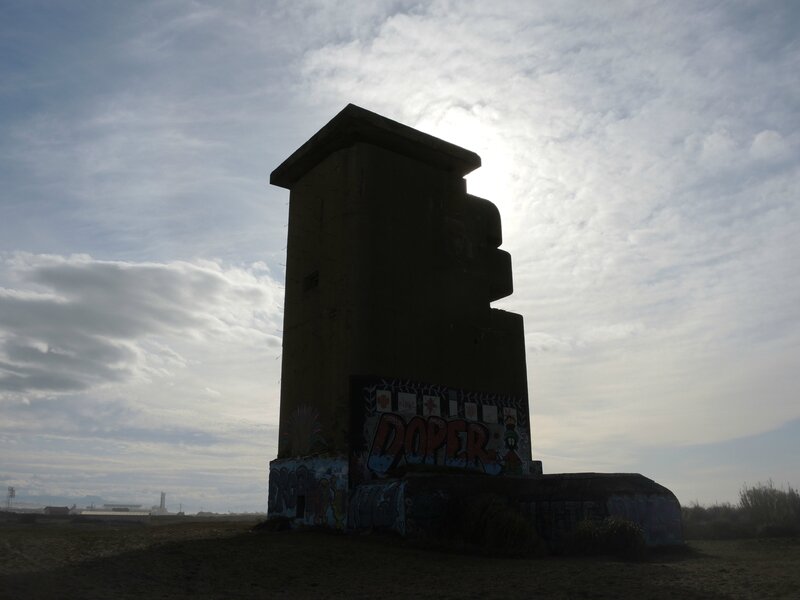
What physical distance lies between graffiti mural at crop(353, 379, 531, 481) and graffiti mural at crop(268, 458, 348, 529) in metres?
0.70

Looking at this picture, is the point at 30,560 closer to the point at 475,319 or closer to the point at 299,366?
the point at 299,366

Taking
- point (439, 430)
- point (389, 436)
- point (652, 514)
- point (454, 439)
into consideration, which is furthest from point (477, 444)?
point (652, 514)

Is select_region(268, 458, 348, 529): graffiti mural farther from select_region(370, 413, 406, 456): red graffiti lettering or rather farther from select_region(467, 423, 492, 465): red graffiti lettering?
select_region(467, 423, 492, 465): red graffiti lettering

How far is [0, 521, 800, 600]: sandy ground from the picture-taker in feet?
30.4

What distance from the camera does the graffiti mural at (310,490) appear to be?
16875 mm

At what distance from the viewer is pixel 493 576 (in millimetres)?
10680

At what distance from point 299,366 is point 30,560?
392 inches

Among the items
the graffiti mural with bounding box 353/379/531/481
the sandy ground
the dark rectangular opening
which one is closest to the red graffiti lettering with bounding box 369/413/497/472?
the graffiti mural with bounding box 353/379/531/481

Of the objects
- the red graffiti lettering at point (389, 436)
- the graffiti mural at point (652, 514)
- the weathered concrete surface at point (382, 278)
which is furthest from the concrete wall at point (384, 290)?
the graffiti mural at point (652, 514)

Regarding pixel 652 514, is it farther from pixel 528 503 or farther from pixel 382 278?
pixel 382 278

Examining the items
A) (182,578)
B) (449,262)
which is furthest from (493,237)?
(182,578)

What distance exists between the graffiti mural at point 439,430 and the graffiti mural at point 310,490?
27.5 inches

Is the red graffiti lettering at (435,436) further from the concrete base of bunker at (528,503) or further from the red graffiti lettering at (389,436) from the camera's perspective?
the concrete base of bunker at (528,503)

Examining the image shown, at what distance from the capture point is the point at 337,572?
1130cm
